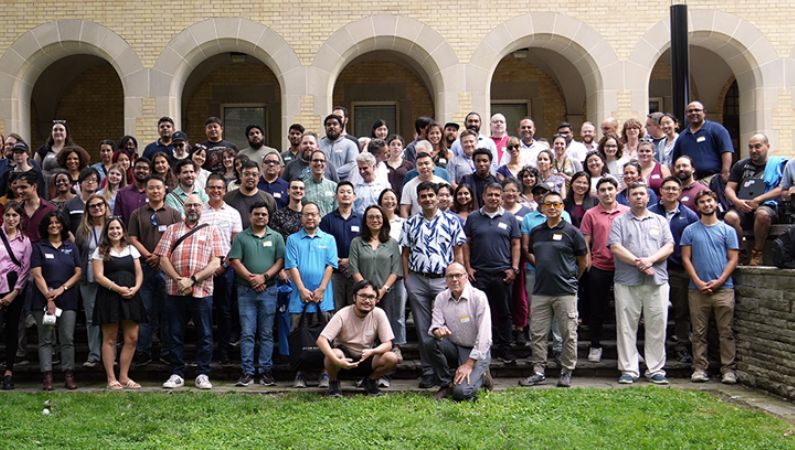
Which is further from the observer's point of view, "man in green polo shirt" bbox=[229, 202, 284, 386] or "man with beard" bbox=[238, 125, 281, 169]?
"man with beard" bbox=[238, 125, 281, 169]

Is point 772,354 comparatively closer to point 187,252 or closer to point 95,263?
point 187,252

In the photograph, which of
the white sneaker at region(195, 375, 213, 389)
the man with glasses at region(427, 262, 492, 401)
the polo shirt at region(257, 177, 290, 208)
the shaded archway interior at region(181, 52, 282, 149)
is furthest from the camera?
the shaded archway interior at region(181, 52, 282, 149)

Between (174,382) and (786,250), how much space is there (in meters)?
6.21

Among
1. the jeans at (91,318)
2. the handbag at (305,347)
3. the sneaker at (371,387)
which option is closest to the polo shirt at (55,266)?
the jeans at (91,318)

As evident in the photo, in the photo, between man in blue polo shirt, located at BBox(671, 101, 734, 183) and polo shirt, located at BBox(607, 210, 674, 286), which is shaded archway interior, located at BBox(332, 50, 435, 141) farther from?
polo shirt, located at BBox(607, 210, 674, 286)

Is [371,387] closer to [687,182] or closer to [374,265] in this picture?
[374,265]

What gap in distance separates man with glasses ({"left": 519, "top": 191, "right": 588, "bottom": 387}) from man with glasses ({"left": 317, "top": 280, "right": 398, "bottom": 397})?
1.57 metres

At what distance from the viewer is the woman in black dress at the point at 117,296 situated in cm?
852

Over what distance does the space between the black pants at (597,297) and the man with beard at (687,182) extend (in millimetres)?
1278

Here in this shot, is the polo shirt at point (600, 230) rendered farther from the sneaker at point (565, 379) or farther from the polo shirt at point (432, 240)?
the polo shirt at point (432, 240)

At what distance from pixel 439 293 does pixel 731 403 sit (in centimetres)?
293

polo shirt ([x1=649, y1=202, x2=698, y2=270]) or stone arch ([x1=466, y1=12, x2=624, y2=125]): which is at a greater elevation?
stone arch ([x1=466, y1=12, x2=624, y2=125])

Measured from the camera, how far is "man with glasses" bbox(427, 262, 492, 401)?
313 inches

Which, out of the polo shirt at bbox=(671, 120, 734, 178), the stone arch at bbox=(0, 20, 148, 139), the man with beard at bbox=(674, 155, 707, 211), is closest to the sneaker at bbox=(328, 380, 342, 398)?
the man with beard at bbox=(674, 155, 707, 211)
